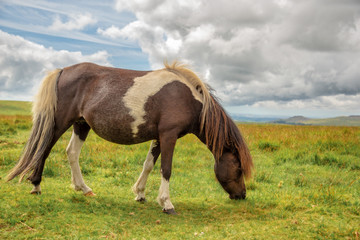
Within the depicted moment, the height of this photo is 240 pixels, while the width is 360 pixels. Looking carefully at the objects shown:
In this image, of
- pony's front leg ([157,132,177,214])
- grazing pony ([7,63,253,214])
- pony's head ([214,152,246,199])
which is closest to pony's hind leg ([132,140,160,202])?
grazing pony ([7,63,253,214])

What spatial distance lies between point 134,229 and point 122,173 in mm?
3457

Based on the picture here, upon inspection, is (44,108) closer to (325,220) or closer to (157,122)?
(157,122)

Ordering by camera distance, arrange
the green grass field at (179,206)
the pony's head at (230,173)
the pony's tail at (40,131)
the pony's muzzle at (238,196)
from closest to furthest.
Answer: the green grass field at (179,206), the pony's tail at (40,131), the pony's head at (230,173), the pony's muzzle at (238,196)

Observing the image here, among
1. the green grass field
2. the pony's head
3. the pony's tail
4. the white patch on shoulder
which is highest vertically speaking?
the white patch on shoulder

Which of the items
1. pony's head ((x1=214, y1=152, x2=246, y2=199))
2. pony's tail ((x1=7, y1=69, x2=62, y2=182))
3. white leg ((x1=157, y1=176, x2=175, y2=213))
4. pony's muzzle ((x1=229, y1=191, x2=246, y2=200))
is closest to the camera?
white leg ((x1=157, y1=176, x2=175, y2=213))

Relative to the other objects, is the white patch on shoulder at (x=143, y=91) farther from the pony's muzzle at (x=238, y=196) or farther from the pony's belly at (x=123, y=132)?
the pony's muzzle at (x=238, y=196)

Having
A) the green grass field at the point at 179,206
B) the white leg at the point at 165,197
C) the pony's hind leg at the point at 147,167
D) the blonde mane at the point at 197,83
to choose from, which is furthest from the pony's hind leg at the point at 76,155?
the blonde mane at the point at 197,83

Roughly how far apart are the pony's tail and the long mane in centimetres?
227

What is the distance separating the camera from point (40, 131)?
503cm

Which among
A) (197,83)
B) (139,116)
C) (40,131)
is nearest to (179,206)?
(139,116)

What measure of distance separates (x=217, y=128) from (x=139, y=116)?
1406 mm

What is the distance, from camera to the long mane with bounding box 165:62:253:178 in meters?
4.97

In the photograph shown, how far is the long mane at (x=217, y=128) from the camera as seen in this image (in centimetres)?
497

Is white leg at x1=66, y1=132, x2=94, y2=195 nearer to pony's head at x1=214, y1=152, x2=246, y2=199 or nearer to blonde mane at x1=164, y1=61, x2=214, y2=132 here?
blonde mane at x1=164, y1=61, x2=214, y2=132
